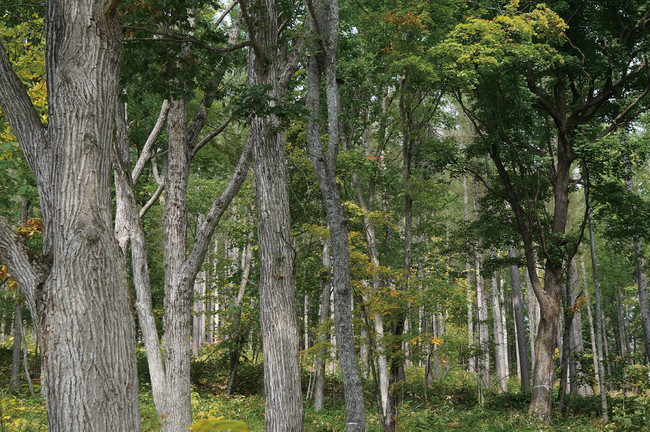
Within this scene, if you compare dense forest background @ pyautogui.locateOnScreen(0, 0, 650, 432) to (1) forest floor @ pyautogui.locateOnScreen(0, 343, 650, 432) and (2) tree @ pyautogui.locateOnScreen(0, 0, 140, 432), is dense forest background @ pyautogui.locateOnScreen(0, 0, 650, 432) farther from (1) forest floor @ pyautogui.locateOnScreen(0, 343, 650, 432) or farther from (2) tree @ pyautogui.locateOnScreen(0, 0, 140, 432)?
(1) forest floor @ pyautogui.locateOnScreen(0, 343, 650, 432)

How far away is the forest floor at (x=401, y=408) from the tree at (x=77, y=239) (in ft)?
5.86

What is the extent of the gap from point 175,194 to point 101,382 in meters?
4.34

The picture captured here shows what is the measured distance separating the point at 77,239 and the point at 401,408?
35.4 ft

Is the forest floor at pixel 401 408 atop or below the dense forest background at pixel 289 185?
below

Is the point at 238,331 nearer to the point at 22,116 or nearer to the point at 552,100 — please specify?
the point at 552,100

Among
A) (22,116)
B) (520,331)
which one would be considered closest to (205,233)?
(22,116)

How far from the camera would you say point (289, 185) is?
746 centimetres

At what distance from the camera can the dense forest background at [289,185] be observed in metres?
3.32

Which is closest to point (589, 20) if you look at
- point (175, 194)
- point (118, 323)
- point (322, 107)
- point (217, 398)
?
point (322, 107)

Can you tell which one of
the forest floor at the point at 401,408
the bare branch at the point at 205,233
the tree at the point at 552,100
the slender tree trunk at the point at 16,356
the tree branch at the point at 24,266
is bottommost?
the forest floor at the point at 401,408

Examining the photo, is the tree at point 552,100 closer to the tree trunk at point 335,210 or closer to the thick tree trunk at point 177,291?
the tree trunk at point 335,210

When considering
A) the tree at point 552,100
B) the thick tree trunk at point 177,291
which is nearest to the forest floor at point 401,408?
the thick tree trunk at point 177,291

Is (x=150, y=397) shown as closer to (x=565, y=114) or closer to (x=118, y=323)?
(x=118, y=323)

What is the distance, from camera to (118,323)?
3271 mm
